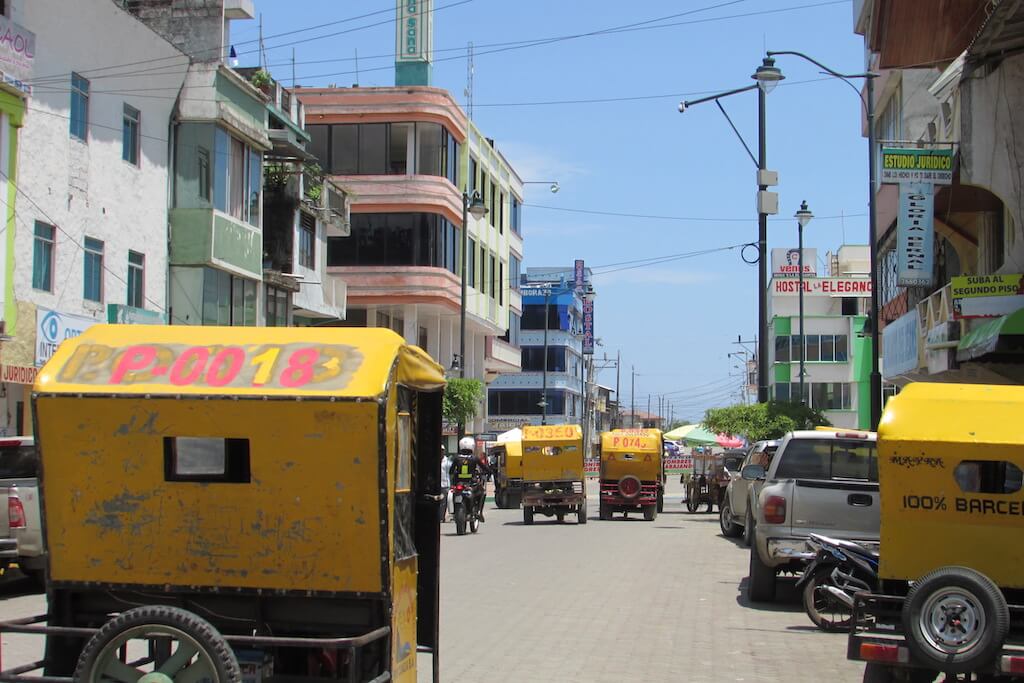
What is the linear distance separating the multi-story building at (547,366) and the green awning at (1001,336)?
75408 millimetres

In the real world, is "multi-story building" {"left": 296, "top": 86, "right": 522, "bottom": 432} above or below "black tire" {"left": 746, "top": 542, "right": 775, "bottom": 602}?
above

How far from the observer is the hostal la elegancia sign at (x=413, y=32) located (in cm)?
5306

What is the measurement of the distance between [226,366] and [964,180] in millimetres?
18431

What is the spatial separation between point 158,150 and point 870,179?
51.7ft

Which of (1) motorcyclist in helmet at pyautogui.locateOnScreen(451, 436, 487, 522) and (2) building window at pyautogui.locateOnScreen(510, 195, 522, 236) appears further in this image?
(2) building window at pyautogui.locateOnScreen(510, 195, 522, 236)

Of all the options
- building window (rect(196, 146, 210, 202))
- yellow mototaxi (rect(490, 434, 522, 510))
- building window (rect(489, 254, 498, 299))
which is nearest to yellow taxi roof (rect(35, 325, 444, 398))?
building window (rect(196, 146, 210, 202))

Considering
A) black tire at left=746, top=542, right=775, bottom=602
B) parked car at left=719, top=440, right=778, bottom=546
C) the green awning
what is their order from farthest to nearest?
parked car at left=719, top=440, right=778, bottom=546
the green awning
black tire at left=746, top=542, right=775, bottom=602

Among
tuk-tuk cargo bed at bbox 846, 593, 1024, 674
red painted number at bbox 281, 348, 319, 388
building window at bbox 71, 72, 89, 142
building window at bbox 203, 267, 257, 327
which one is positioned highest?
Result: building window at bbox 71, 72, 89, 142

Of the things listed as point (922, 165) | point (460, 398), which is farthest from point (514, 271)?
point (922, 165)

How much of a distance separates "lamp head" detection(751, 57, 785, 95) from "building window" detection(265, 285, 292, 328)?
557 inches

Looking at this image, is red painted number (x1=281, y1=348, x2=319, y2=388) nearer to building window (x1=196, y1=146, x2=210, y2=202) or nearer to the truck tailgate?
the truck tailgate

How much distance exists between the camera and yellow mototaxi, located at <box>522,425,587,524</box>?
32.5 metres

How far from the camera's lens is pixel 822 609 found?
1296 cm

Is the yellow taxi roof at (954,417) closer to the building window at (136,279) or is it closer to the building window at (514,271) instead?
the building window at (136,279)
